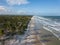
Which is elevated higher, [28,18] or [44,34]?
[28,18]

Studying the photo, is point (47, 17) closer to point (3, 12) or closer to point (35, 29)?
point (35, 29)

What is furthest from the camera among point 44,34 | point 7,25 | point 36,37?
point 44,34

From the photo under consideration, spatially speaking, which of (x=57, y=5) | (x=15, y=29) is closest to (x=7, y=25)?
(x=15, y=29)

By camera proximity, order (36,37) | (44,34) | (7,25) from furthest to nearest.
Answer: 1. (44,34)
2. (36,37)
3. (7,25)

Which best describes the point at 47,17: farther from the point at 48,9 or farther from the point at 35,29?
the point at 35,29

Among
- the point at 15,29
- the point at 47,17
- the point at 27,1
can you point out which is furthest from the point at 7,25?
the point at 47,17

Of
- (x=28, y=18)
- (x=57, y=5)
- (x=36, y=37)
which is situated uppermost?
(x=57, y=5)

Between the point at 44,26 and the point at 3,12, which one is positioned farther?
the point at 44,26
